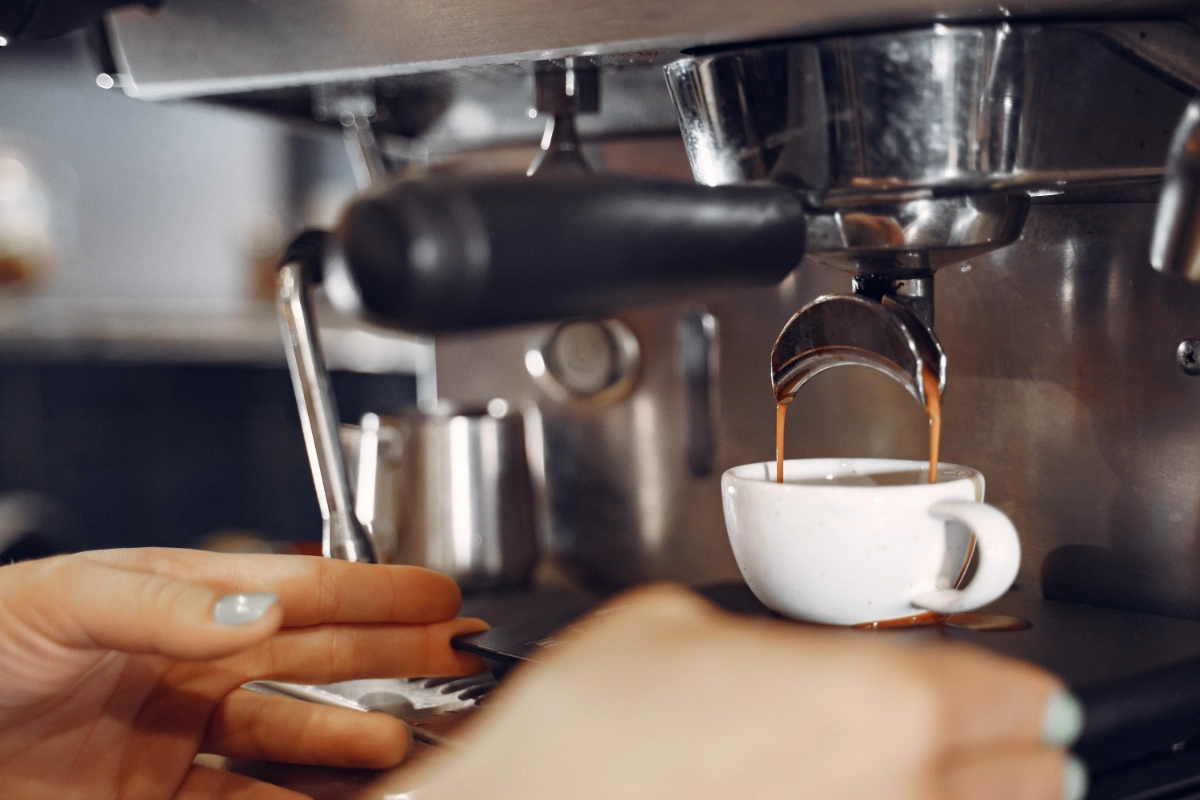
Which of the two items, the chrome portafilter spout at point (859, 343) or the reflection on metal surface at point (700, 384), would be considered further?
the reflection on metal surface at point (700, 384)

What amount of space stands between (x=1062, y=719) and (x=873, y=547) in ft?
0.27

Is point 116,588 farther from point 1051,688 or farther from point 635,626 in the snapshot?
point 1051,688

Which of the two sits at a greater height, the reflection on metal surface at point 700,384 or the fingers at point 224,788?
the reflection on metal surface at point 700,384

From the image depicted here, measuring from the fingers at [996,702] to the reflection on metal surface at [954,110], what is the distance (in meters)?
0.15

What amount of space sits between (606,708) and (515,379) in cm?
39

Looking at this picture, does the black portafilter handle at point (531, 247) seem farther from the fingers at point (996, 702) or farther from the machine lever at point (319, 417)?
the machine lever at point (319, 417)

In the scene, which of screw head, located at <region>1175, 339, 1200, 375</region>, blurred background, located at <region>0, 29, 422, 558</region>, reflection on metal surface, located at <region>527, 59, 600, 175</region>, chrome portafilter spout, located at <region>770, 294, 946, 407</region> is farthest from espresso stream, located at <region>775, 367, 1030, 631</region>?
blurred background, located at <region>0, 29, 422, 558</region>

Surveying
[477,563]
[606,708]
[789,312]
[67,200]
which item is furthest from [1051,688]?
[67,200]

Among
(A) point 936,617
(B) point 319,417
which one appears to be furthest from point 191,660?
(A) point 936,617

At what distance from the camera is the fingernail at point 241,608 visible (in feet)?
1.14

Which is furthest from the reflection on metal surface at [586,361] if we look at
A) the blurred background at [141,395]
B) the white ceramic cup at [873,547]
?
the blurred background at [141,395]

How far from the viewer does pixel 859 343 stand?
0.41 metres

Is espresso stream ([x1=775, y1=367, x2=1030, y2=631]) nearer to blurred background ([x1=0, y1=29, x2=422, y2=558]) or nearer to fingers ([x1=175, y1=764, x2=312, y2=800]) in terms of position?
fingers ([x1=175, y1=764, x2=312, y2=800])

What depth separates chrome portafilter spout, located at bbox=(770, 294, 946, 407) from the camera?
393 mm
